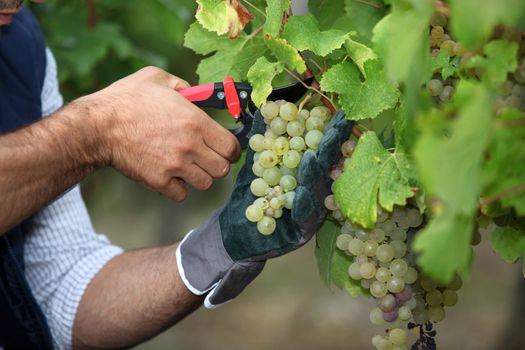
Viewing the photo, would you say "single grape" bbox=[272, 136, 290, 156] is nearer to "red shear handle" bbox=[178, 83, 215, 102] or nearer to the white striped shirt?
"red shear handle" bbox=[178, 83, 215, 102]

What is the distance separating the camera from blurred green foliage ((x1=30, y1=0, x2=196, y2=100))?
397 centimetres

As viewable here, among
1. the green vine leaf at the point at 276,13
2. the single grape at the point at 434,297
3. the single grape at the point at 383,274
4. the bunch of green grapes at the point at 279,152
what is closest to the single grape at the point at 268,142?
the bunch of green grapes at the point at 279,152

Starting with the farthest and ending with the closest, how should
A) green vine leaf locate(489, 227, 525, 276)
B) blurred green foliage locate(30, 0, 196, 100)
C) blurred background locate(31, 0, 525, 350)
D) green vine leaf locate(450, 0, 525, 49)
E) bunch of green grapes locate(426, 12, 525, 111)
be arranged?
blurred background locate(31, 0, 525, 350) < blurred green foliage locate(30, 0, 196, 100) < green vine leaf locate(489, 227, 525, 276) < bunch of green grapes locate(426, 12, 525, 111) < green vine leaf locate(450, 0, 525, 49)

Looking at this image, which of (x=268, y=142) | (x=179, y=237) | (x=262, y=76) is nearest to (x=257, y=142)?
(x=268, y=142)

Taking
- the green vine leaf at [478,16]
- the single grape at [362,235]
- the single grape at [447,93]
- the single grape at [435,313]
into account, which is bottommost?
the single grape at [435,313]

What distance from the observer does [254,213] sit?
1799 millimetres

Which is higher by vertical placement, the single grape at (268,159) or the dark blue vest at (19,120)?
the single grape at (268,159)

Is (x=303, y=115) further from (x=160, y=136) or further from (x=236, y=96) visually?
(x=160, y=136)

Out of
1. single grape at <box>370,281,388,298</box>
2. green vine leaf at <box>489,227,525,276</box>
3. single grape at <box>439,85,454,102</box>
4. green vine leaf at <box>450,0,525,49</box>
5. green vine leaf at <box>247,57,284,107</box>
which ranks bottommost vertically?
single grape at <box>370,281,388,298</box>

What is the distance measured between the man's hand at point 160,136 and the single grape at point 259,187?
0.56ft

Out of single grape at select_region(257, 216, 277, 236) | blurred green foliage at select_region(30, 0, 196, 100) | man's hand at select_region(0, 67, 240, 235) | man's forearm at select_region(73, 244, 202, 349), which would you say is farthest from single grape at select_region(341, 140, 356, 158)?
blurred green foliage at select_region(30, 0, 196, 100)

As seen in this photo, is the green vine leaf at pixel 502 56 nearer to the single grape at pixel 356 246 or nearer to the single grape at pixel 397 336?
the single grape at pixel 356 246

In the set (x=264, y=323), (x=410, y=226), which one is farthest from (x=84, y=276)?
(x=264, y=323)

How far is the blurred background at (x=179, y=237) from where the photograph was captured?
412 cm
